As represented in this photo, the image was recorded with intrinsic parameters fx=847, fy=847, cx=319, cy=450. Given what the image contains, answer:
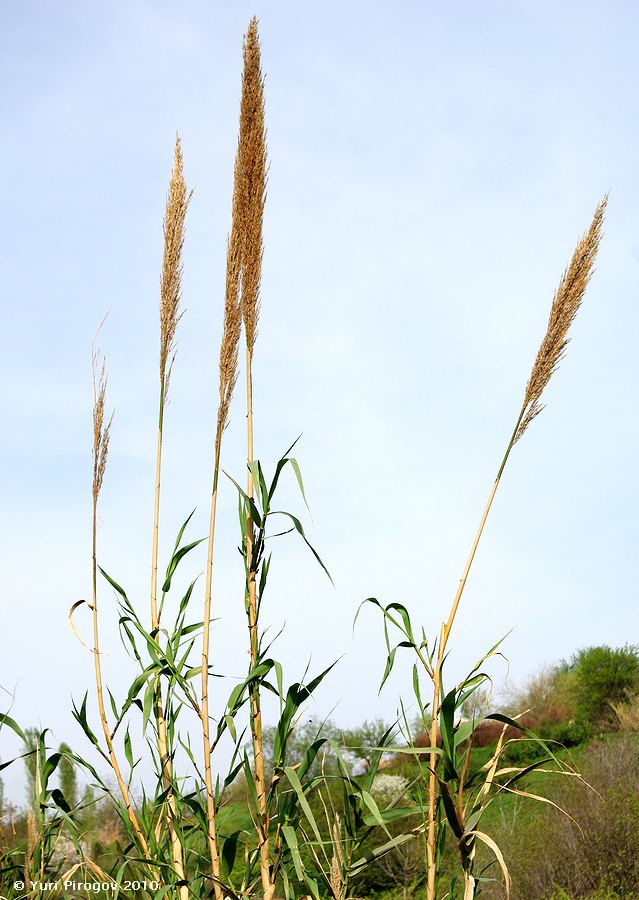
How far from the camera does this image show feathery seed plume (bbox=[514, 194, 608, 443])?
2.19m

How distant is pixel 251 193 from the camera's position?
7.88 ft

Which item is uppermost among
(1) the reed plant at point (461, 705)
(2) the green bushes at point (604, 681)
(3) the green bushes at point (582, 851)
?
(1) the reed plant at point (461, 705)

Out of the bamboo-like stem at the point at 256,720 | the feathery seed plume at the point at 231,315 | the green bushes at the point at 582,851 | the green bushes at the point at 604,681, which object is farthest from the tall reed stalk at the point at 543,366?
the green bushes at the point at 604,681

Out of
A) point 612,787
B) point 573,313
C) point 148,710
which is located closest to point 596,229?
point 573,313

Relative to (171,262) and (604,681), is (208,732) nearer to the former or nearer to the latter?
(171,262)

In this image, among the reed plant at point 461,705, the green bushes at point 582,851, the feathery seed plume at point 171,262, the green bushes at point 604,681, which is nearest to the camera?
the reed plant at point 461,705

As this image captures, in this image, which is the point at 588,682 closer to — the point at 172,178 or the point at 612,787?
the point at 612,787

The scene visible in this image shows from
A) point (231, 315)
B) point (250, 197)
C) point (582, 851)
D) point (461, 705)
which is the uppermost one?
point (250, 197)

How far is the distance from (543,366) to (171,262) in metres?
1.22

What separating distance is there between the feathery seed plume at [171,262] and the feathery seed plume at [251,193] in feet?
1.16

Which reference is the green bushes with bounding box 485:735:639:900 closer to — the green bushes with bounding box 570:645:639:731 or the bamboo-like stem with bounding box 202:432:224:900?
the bamboo-like stem with bounding box 202:432:224:900

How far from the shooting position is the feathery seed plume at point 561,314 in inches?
86.3

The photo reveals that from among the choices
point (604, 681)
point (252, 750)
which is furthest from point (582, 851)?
point (604, 681)

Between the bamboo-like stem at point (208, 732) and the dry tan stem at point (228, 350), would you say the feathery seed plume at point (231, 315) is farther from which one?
the bamboo-like stem at point (208, 732)
